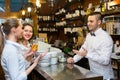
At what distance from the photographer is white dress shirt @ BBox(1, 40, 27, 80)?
224cm

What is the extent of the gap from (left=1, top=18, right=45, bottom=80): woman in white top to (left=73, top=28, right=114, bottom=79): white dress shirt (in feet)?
3.84

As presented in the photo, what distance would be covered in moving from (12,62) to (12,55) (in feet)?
0.24

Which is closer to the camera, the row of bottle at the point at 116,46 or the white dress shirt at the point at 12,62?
the white dress shirt at the point at 12,62

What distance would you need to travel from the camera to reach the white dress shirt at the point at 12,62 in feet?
7.35

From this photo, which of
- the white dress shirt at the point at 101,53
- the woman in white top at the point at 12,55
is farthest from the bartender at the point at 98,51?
the woman in white top at the point at 12,55

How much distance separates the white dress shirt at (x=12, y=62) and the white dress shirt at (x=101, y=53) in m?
1.18

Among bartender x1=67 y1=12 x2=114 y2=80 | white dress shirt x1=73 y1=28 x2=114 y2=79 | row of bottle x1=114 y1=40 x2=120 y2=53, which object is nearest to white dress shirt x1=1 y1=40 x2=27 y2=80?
bartender x1=67 y1=12 x2=114 y2=80

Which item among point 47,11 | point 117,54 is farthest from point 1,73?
point 47,11

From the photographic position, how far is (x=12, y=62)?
2240mm

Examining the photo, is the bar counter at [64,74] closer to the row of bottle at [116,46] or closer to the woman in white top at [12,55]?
the woman in white top at [12,55]

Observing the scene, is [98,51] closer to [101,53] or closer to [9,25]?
[101,53]

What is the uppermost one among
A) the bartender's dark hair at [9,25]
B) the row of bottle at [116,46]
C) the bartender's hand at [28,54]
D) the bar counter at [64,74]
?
the bartender's dark hair at [9,25]

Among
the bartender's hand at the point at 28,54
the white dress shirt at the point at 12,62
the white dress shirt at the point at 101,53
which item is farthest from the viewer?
the white dress shirt at the point at 101,53

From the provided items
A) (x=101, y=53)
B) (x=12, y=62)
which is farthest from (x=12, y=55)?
(x=101, y=53)
